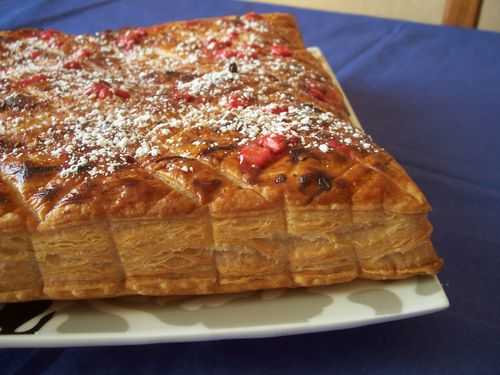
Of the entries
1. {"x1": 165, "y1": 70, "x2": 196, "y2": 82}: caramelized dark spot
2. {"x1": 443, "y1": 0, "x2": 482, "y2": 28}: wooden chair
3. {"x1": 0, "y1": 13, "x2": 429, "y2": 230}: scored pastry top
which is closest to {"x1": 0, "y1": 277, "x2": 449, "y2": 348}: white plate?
{"x1": 0, "y1": 13, "x2": 429, "y2": 230}: scored pastry top

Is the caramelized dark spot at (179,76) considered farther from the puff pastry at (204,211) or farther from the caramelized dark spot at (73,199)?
the caramelized dark spot at (73,199)

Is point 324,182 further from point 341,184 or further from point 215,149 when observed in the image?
point 215,149

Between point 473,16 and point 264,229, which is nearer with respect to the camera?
point 264,229

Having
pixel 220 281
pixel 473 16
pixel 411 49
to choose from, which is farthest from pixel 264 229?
pixel 473 16

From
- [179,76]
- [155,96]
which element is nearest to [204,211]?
[155,96]

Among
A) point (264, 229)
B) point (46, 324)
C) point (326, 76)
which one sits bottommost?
point (46, 324)

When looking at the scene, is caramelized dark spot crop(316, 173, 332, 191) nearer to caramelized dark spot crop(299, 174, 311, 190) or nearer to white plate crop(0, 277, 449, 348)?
caramelized dark spot crop(299, 174, 311, 190)

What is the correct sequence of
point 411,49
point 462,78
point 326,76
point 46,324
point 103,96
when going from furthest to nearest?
point 411,49, point 462,78, point 326,76, point 103,96, point 46,324

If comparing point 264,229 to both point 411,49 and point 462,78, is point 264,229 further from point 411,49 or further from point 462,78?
point 411,49
